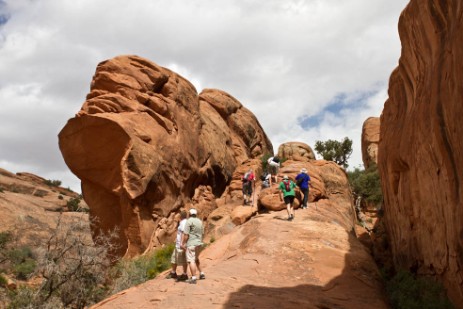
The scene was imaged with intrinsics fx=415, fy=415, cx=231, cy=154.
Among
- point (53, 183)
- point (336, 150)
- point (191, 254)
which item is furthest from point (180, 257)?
point (53, 183)

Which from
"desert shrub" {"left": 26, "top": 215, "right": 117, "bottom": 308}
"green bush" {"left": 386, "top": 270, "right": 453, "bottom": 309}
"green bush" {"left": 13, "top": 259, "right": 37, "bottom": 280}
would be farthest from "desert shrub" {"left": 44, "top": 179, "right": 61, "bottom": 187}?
"green bush" {"left": 386, "top": 270, "right": 453, "bottom": 309}

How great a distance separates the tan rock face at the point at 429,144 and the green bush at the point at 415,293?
9.2 inches

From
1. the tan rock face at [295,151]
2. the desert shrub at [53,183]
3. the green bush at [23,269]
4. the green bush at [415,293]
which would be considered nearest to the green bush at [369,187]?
the tan rock face at [295,151]

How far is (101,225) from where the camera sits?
2192cm

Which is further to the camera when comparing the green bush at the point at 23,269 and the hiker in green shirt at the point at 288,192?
the green bush at the point at 23,269

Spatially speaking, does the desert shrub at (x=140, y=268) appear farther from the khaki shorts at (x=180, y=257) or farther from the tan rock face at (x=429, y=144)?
the tan rock face at (x=429, y=144)

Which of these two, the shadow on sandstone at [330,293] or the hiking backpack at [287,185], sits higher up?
the hiking backpack at [287,185]

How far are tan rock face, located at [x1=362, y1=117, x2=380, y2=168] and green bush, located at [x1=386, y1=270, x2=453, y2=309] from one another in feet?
100

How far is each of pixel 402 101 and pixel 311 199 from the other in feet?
28.4

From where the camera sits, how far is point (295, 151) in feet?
107

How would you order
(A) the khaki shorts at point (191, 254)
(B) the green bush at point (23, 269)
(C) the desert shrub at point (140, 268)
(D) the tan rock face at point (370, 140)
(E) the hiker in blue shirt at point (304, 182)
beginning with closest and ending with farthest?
(A) the khaki shorts at point (191, 254), (C) the desert shrub at point (140, 268), (E) the hiker in blue shirt at point (304, 182), (B) the green bush at point (23, 269), (D) the tan rock face at point (370, 140)

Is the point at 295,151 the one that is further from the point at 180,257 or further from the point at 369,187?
the point at 180,257

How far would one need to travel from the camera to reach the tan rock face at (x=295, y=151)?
32.4 meters

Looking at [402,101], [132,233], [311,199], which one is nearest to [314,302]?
[402,101]
